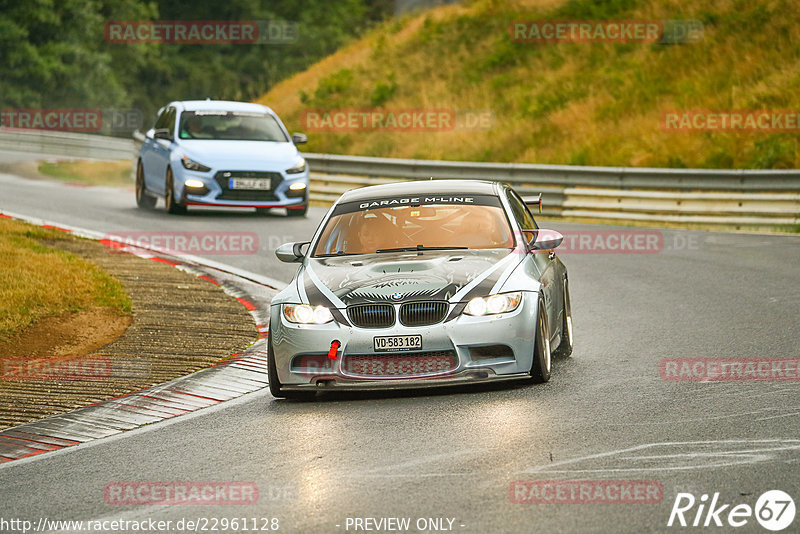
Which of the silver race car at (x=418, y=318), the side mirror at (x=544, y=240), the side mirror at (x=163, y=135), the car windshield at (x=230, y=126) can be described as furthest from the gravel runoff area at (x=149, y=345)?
the car windshield at (x=230, y=126)

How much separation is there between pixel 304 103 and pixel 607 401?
30452 mm

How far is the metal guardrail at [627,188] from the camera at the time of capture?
797 inches

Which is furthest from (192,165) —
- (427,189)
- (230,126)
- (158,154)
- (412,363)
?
(412,363)

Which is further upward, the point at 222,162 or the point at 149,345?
the point at 222,162

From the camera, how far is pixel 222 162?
20.3 meters

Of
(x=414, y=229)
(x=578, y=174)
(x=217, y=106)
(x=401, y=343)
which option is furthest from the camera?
(x=578, y=174)

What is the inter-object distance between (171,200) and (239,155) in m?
1.41

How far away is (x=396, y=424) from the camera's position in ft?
26.1

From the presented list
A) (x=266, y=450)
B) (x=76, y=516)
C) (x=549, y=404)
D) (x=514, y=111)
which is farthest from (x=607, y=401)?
(x=514, y=111)

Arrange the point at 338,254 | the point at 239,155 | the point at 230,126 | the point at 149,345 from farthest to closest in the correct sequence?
the point at 230,126
the point at 239,155
the point at 149,345
the point at 338,254

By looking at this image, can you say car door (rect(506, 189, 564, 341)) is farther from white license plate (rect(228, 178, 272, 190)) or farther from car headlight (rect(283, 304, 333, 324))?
white license plate (rect(228, 178, 272, 190))

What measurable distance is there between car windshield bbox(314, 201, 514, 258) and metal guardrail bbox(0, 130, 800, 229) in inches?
444

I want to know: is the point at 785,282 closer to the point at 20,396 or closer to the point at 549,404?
the point at 549,404

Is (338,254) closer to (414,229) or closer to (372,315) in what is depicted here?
(414,229)
